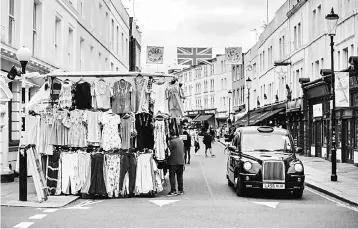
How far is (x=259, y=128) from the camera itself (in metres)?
16.8

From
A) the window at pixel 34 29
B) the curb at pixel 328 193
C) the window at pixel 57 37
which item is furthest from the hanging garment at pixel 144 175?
the window at pixel 57 37

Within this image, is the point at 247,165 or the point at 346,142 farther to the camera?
the point at 346,142

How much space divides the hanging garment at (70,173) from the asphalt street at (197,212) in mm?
673

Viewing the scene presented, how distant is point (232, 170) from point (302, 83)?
59.8ft

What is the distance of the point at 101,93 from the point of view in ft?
51.2

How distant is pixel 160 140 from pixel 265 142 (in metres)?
3.10

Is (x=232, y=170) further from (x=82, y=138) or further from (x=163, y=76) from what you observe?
(x=82, y=138)

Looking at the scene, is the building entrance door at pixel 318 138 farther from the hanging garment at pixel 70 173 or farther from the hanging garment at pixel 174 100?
the hanging garment at pixel 70 173

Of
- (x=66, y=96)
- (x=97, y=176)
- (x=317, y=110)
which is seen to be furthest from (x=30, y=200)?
(x=317, y=110)

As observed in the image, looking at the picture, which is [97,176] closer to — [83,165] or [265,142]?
[83,165]

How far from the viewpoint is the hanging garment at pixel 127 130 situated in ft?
50.1

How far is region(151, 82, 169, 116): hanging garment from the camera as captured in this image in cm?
1571

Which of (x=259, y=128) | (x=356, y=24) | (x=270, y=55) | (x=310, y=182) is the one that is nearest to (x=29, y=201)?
(x=259, y=128)

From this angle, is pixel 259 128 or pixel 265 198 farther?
pixel 259 128
